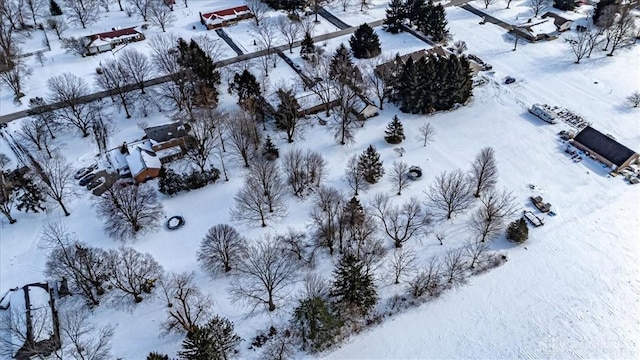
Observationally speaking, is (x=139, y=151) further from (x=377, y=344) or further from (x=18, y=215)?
(x=377, y=344)

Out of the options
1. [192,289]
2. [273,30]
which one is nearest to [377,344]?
[192,289]

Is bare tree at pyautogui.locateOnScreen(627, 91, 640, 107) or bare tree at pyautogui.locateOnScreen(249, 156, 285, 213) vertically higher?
bare tree at pyautogui.locateOnScreen(627, 91, 640, 107)

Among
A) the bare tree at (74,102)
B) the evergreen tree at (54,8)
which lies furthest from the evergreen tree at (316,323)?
the evergreen tree at (54,8)

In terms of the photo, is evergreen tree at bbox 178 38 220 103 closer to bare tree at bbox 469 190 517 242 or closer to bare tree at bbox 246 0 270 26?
bare tree at bbox 246 0 270 26

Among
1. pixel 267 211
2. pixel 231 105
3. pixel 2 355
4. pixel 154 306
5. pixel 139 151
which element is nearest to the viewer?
pixel 2 355

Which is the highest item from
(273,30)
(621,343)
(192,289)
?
(273,30)

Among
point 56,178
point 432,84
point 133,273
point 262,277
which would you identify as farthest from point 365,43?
point 133,273

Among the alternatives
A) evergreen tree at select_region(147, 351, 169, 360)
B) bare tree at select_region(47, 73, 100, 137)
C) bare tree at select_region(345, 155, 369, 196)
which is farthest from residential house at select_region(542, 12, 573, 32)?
evergreen tree at select_region(147, 351, 169, 360)
